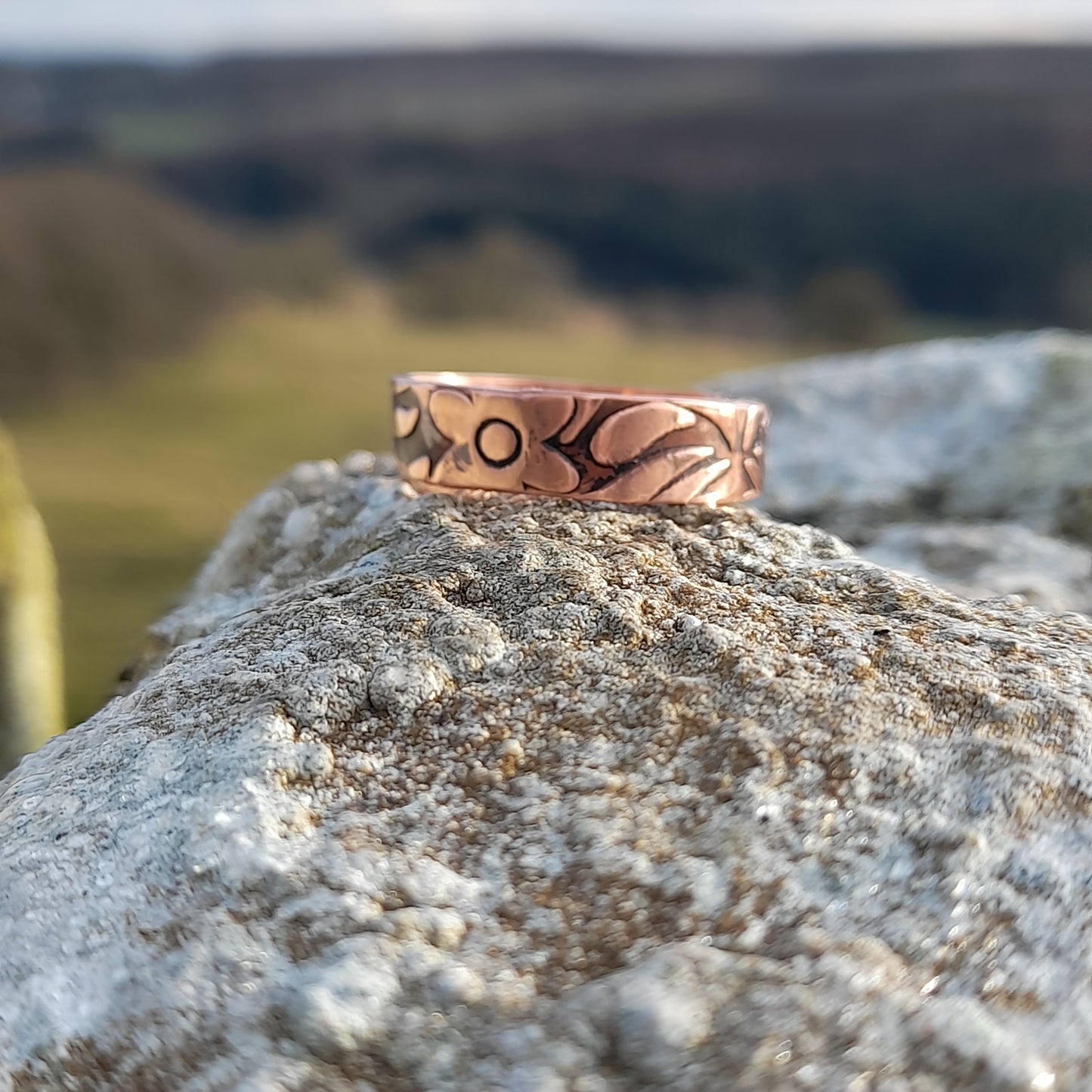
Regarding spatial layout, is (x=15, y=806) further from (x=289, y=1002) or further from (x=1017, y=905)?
(x=1017, y=905)

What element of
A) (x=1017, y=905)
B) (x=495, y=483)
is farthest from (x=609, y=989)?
(x=495, y=483)

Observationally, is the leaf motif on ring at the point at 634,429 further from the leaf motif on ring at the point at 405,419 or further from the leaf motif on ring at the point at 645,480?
the leaf motif on ring at the point at 405,419

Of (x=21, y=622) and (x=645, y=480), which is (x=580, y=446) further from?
(x=21, y=622)

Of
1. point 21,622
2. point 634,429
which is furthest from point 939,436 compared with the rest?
point 21,622

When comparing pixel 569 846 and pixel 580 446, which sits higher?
pixel 580 446

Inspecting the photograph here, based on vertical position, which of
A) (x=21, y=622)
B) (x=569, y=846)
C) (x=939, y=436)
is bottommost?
(x=21, y=622)

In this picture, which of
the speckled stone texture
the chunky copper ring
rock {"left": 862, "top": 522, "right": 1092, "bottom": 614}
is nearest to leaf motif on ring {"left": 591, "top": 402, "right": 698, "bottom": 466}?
the chunky copper ring
